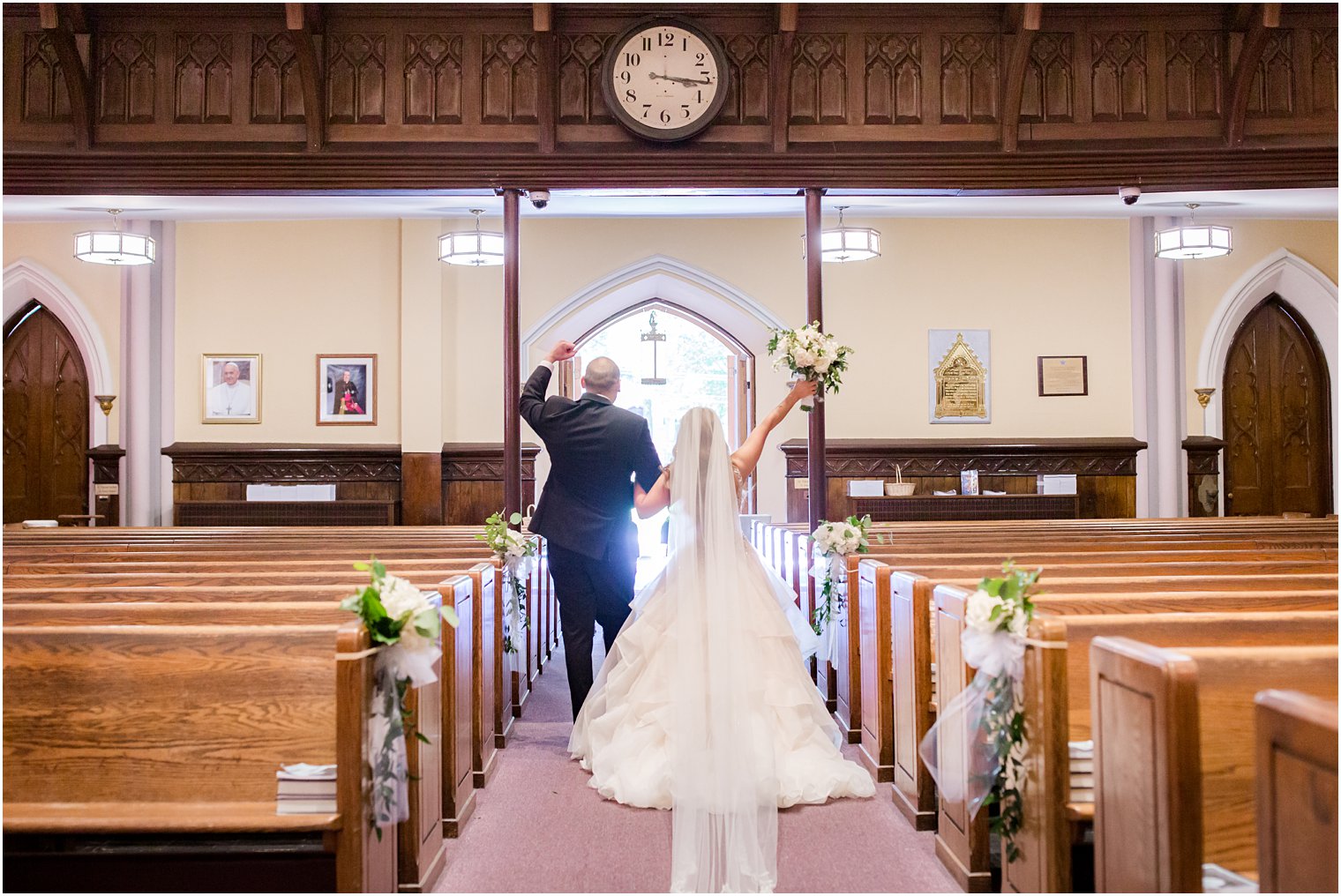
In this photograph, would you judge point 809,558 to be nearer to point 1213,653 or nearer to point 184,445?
point 1213,653

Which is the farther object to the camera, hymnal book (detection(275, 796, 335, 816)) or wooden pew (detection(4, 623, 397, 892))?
wooden pew (detection(4, 623, 397, 892))

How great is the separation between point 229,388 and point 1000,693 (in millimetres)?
9080

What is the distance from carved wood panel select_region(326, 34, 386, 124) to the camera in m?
6.04

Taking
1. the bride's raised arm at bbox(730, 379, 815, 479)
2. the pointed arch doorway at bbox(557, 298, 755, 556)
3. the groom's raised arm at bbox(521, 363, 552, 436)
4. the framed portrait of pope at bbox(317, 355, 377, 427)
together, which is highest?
the pointed arch doorway at bbox(557, 298, 755, 556)

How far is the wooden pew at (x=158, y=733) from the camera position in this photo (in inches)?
96.0

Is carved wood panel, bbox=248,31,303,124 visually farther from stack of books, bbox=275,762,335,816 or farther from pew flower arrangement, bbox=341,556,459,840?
stack of books, bbox=275,762,335,816

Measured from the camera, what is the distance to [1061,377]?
10070 mm

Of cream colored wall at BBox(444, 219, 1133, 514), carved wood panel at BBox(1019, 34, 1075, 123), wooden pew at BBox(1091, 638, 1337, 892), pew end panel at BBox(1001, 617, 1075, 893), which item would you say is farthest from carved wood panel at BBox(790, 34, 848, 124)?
wooden pew at BBox(1091, 638, 1337, 892)

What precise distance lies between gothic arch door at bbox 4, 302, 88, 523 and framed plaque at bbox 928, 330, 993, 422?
873cm

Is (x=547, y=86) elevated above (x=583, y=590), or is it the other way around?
(x=547, y=86)

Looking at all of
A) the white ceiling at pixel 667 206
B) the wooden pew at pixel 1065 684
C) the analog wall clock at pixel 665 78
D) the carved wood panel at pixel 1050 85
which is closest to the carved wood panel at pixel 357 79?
the analog wall clock at pixel 665 78

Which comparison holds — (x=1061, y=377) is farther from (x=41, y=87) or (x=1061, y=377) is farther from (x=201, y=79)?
(x=41, y=87)

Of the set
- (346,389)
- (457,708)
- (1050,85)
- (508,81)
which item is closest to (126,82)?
(508,81)

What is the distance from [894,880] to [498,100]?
16.4 feet
